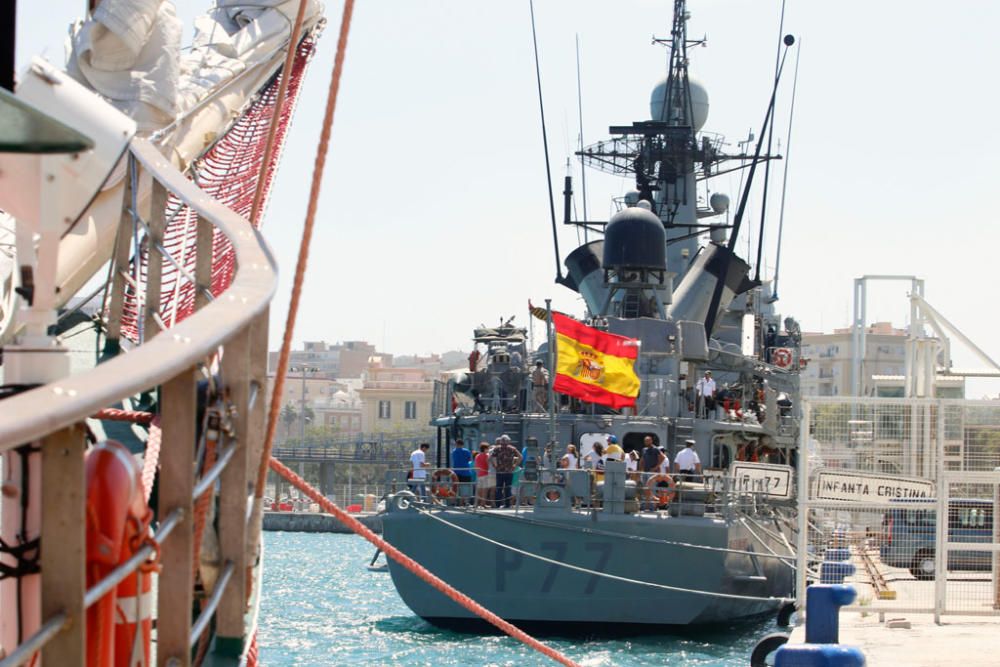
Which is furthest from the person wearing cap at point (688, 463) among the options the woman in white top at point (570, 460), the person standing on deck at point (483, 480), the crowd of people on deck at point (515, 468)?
the person standing on deck at point (483, 480)

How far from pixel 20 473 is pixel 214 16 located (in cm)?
892

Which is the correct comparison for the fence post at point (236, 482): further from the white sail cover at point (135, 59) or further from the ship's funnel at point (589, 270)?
the ship's funnel at point (589, 270)

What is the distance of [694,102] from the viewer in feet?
114

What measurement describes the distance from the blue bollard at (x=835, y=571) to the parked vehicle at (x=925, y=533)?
924 millimetres

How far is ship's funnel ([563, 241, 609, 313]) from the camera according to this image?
2764 centimetres

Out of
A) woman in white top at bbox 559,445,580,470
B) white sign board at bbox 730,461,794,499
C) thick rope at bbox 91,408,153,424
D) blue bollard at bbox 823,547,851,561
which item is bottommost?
blue bollard at bbox 823,547,851,561

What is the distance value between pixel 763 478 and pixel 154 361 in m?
17.9

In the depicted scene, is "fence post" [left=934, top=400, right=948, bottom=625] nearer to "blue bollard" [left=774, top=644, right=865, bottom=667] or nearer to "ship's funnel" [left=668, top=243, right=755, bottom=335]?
"blue bollard" [left=774, top=644, right=865, bottom=667]

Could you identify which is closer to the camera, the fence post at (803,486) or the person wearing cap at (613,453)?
the fence post at (803,486)

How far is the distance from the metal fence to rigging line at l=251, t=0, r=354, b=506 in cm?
739

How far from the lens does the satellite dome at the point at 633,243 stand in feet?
78.6

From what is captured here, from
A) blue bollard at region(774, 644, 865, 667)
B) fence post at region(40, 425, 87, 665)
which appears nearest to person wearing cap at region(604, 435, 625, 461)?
blue bollard at region(774, 644, 865, 667)

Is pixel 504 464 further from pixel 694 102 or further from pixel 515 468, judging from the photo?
pixel 694 102

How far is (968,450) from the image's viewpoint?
37.9 ft
